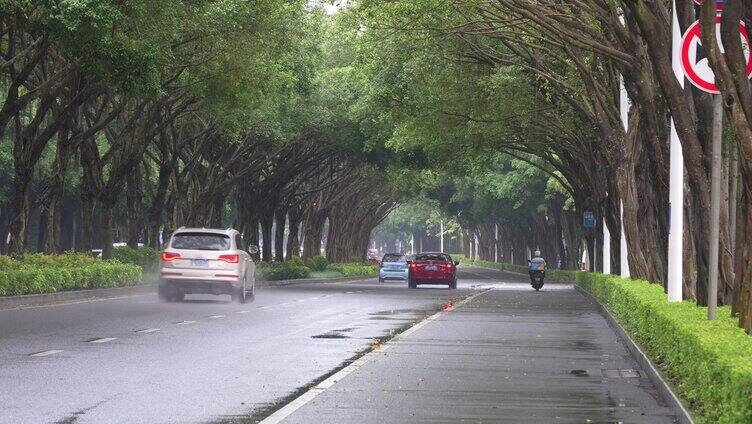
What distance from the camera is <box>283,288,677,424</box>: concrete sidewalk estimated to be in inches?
500

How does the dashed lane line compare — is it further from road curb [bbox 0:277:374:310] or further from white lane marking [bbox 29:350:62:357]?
road curb [bbox 0:277:374:310]

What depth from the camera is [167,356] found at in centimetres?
1814

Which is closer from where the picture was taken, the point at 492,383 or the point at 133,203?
the point at 492,383

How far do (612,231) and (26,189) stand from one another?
1781 centimetres

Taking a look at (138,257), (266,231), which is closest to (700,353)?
(138,257)

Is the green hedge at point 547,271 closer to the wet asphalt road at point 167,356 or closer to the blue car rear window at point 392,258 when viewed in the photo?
the blue car rear window at point 392,258

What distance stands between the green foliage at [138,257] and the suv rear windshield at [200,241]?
43.9 ft

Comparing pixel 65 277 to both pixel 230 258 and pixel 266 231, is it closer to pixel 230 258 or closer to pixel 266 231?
pixel 230 258

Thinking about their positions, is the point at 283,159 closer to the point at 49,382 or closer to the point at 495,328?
the point at 495,328

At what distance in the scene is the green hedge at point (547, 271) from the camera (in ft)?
246

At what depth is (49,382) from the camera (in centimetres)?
1446

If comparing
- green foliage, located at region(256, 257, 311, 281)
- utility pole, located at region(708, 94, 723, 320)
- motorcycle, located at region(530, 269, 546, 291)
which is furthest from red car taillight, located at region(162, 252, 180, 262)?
motorcycle, located at region(530, 269, 546, 291)

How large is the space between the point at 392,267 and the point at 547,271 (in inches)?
559

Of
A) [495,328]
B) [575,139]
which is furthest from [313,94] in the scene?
[495,328]
